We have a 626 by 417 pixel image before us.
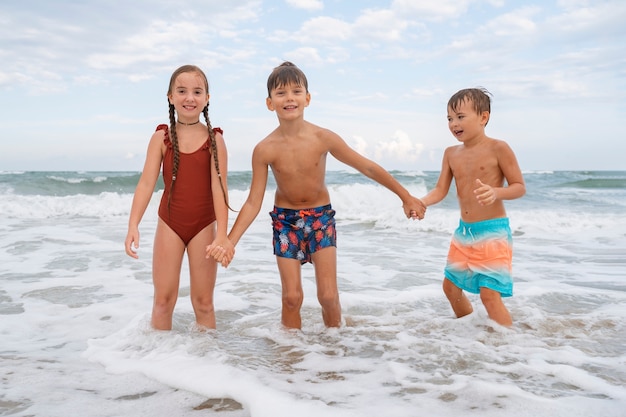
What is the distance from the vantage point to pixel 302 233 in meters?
3.81

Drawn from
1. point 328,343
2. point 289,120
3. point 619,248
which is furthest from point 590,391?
point 619,248

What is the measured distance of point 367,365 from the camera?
11.0ft

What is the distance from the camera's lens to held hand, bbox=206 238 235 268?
136 inches

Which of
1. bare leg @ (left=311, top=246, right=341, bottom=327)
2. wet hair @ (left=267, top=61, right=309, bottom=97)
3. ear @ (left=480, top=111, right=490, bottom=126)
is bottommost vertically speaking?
bare leg @ (left=311, top=246, right=341, bottom=327)

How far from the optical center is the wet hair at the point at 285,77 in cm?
361

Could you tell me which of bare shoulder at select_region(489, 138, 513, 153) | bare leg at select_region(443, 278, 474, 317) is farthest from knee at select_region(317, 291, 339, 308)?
bare shoulder at select_region(489, 138, 513, 153)

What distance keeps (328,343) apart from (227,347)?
686 millimetres

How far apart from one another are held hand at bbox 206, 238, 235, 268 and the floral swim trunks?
1.47 ft

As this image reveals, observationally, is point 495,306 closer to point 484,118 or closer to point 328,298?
point 328,298

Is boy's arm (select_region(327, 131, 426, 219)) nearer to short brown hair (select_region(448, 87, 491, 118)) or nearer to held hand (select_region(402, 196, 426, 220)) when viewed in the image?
held hand (select_region(402, 196, 426, 220))

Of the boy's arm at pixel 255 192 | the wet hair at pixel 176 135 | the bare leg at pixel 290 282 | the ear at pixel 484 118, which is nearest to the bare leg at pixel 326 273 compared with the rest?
the bare leg at pixel 290 282

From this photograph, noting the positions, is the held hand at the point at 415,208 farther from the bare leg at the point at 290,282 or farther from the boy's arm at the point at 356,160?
the bare leg at the point at 290,282

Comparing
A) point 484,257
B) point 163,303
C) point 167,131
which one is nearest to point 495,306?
point 484,257

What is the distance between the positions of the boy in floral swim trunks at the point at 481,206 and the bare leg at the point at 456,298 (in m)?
0.12
